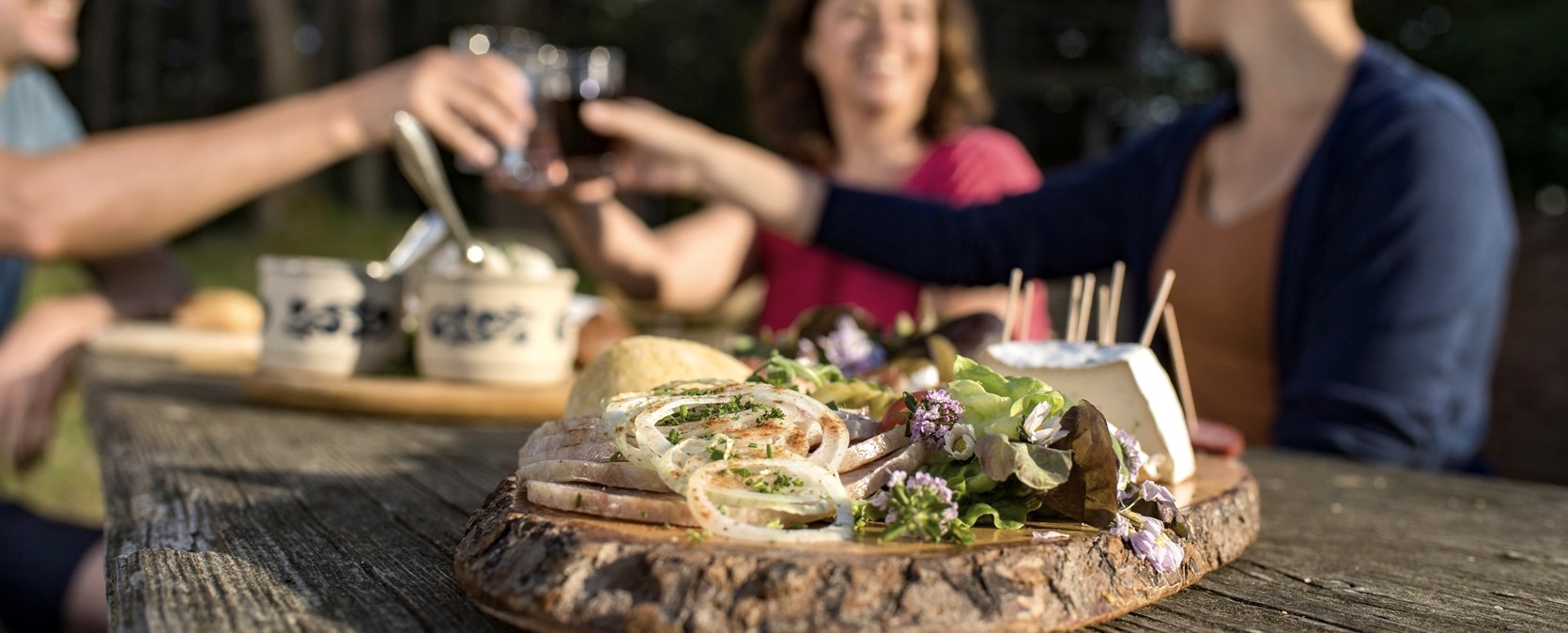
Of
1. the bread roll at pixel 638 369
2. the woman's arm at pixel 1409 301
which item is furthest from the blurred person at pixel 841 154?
the bread roll at pixel 638 369

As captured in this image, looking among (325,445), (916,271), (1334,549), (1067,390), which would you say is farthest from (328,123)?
(1334,549)

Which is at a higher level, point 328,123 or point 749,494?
point 328,123

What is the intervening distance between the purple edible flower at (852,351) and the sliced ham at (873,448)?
58 centimetres

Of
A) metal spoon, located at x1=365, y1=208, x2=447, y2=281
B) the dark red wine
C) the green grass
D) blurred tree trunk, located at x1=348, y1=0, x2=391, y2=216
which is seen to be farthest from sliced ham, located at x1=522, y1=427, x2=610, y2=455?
blurred tree trunk, located at x1=348, y1=0, x2=391, y2=216

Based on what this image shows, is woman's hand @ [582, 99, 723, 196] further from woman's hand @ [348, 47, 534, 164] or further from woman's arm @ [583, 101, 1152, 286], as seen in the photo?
woman's hand @ [348, 47, 534, 164]

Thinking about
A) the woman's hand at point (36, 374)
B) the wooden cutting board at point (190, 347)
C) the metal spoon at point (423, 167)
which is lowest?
the woman's hand at point (36, 374)

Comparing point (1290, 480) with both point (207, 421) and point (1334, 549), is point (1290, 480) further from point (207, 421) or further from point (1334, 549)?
point (207, 421)

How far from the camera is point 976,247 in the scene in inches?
125

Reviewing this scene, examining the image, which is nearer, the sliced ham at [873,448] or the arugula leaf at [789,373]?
the sliced ham at [873,448]

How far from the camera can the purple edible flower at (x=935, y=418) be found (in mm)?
923

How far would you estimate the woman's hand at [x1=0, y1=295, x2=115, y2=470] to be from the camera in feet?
9.41

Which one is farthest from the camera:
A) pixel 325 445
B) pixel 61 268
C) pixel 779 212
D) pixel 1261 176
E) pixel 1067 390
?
pixel 61 268

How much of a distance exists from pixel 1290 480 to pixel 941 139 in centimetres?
257

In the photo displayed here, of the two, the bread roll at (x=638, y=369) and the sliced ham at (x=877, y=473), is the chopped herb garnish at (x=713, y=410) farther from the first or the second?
the bread roll at (x=638, y=369)
